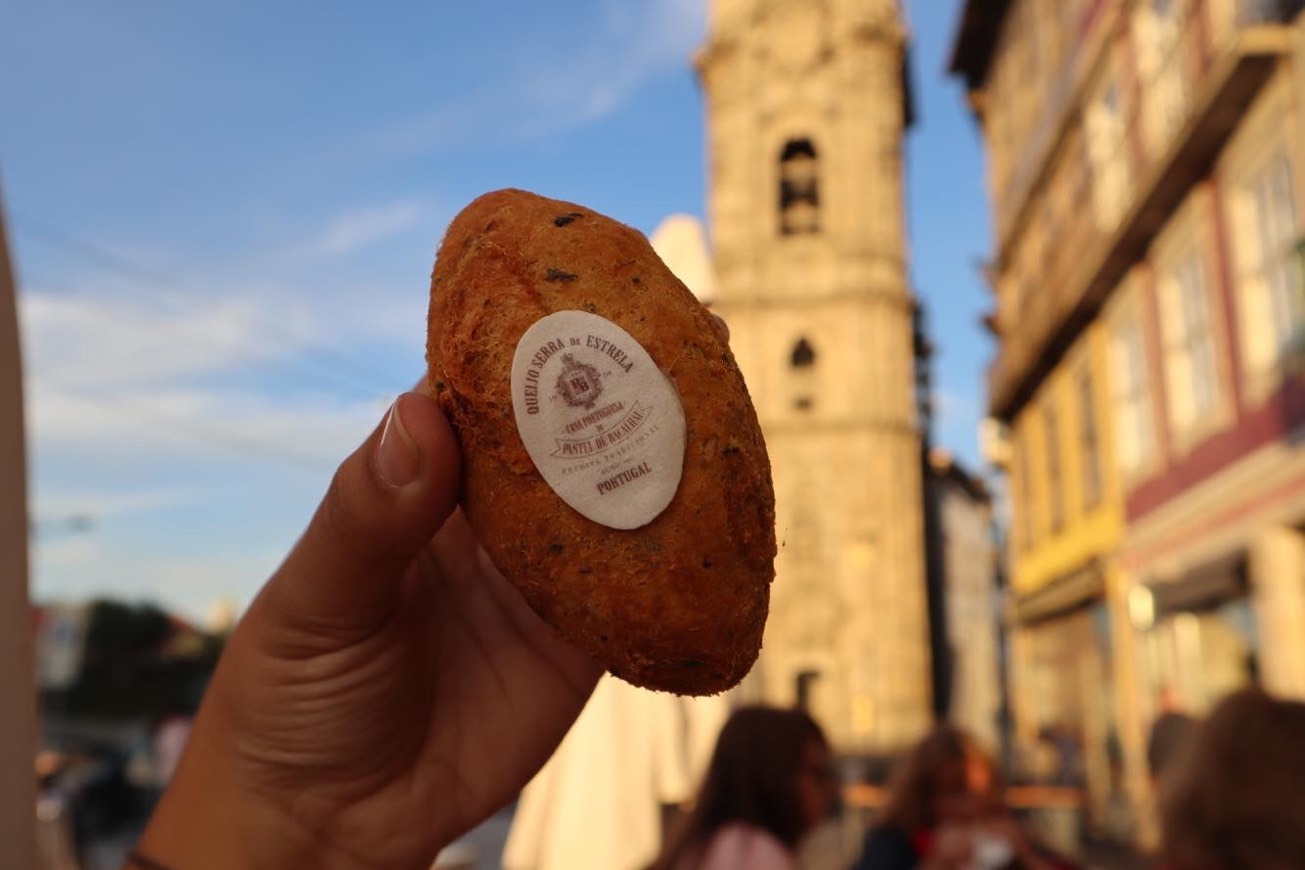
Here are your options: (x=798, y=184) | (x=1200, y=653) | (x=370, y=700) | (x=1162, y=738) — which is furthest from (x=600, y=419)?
(x=798, y=184)

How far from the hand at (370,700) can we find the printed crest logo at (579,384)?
18 cm

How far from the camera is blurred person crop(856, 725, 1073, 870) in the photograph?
481 centimetres

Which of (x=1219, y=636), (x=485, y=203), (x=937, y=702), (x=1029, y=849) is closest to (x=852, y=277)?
(x=937, y=702)

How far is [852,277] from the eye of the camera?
34125 mm

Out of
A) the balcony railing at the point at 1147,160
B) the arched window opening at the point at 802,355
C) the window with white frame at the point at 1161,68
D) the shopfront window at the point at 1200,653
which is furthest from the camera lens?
the arched window opening at the point at 802,355

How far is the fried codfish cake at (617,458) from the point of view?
4.26 feet

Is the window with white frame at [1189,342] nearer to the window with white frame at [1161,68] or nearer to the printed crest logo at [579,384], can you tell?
the window with white frame at [1161,68]

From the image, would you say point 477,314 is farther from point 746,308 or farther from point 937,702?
point 937,702

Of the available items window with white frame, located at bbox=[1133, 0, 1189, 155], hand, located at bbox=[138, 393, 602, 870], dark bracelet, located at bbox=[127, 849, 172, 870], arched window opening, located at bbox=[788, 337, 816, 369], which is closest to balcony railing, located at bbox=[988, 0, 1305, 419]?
window with white frame, located at bbox=[1133, 0, 1189, 155]

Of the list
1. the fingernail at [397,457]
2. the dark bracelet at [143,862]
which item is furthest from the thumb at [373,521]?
the dark bracelet at [143,862]

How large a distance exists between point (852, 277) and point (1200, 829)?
32.1 metres

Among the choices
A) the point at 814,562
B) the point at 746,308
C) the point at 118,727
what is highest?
the point at 746,308

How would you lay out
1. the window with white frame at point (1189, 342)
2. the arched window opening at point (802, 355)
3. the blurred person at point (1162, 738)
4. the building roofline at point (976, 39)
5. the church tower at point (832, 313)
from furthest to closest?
the arched window opening at point (802, 355) < the church tower at point (832, 313) < the building roofline at point (976, 39) < the window with white frame at point (1189, 342) < the blurred person at point (1162, 738)

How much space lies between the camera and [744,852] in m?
3.47
